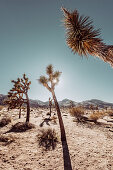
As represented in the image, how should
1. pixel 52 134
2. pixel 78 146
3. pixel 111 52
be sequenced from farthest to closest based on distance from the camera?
pixel 52 134 < pixel 78 146 < pixel 111 52

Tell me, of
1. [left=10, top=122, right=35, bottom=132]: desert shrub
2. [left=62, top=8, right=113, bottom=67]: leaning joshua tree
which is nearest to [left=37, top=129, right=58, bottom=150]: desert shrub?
[left=10, top=122, right=35, bottom=132]: desert shrub

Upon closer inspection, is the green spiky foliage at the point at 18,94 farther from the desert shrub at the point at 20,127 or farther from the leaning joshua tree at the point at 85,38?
the leaning joshua tree at the point at 85,38

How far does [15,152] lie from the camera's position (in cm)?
383

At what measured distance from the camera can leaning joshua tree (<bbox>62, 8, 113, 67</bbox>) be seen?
3.32 metres

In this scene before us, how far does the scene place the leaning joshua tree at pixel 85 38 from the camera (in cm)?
332

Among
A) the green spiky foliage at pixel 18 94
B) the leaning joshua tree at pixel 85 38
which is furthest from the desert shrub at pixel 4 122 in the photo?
the leaning joshua tree at pixel 85 38

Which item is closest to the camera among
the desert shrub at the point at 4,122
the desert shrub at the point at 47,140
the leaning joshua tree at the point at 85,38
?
the leaning joshua tree at the point at 85,38

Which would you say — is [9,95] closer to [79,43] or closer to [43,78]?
[43,78]

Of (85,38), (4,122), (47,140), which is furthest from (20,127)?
(85,38)

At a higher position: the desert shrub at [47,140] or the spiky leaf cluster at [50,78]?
the spiky leaf cluster at [50,78]

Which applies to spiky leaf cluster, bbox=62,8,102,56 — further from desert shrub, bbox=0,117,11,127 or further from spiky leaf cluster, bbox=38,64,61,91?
desert shrub, bbox=0,117,11,127

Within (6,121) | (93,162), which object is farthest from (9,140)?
(6,121)

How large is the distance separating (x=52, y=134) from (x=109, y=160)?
3303 millimetres

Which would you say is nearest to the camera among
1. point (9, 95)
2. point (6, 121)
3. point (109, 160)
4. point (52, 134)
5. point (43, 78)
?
point (109, 160)
